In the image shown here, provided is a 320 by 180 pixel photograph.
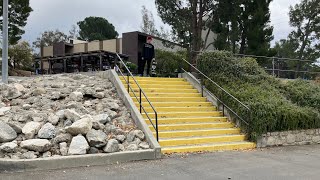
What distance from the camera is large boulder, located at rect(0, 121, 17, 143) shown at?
23.6ft

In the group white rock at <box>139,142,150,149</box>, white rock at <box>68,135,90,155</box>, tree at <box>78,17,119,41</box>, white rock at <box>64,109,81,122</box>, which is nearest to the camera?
white rock at <box>68,135,90,155</box>

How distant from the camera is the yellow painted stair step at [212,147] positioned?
28.1 ft

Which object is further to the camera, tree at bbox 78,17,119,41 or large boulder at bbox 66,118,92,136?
tree at bbox 78,17,119,41

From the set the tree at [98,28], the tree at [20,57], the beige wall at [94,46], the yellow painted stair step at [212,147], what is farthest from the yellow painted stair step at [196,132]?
the tree at [98,28]

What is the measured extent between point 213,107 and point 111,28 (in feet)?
203

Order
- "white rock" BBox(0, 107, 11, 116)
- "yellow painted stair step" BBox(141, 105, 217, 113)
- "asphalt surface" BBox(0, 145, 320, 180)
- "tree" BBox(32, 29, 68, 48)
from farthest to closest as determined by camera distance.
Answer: "tree" BBox(32, 29, 68, 48), "yellow painted stair step" BBox(141, 105, 217, 113), "white rock" BBox(0, 107, 11, 116), "asphalt surface" BBox(0, 145, 320, 180)

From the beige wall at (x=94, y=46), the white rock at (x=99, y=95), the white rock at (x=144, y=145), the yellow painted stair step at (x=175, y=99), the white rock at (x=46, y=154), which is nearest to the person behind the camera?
the white rock at (x=46, y=154)

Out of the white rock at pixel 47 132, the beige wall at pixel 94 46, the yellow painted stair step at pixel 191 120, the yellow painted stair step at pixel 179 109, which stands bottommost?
the yellow painted stair step at pixel 191 120

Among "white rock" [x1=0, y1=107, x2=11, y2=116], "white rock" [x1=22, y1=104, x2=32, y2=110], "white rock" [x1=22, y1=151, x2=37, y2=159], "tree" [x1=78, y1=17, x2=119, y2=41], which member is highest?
"tree" [x1=78, y1=17, x2=119, y2=41]

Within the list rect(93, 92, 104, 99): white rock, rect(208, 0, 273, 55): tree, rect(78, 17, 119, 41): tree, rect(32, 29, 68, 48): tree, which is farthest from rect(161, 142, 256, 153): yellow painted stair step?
rect(78, 17, 119, 41): tree

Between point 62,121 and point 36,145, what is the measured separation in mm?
1372

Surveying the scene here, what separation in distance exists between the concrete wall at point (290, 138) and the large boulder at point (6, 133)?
6427 mm

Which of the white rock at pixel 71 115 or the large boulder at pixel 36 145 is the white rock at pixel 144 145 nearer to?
the white rock at pixel 71 115

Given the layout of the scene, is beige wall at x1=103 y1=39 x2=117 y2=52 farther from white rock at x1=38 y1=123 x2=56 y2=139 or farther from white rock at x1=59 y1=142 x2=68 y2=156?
white rock at x1=59 y1=142 x2=68 y2=156
